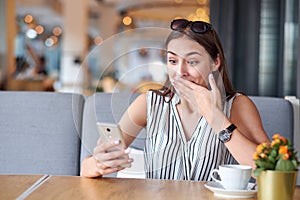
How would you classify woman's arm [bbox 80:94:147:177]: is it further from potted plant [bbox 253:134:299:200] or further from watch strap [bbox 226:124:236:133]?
potted plant [bbox 253:134:299:200]

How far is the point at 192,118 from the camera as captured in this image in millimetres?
1948

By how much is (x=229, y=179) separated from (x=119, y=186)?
1.00 feet

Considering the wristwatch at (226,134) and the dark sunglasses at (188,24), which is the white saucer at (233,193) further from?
the dark sunglasses at (188,24)

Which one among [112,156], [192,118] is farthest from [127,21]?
[112,156]

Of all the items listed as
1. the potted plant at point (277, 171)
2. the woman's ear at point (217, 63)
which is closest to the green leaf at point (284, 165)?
the potted plant at point (277, 171)

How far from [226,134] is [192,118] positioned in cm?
19

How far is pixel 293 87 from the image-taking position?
12.0ft

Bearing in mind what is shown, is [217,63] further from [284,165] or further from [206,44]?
[284,165]

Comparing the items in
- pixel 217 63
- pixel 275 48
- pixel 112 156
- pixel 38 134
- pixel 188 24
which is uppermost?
pixel 188 24

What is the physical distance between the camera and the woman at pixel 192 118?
1.71 metres

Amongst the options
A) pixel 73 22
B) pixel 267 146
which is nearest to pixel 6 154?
pixel 267 146

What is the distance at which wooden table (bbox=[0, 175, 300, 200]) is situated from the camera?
147 cm

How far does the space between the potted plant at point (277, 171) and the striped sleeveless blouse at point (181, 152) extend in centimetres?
60

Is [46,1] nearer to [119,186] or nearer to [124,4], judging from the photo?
[124,4]
